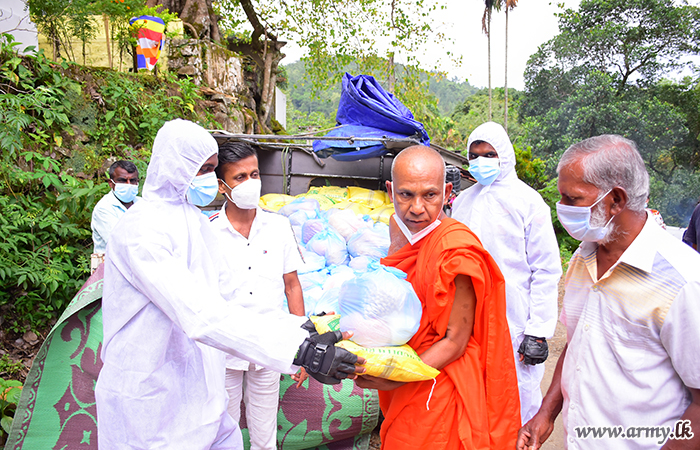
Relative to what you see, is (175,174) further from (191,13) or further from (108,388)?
(191,13)

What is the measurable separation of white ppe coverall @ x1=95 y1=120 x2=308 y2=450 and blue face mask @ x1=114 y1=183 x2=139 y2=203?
2704 millimetres

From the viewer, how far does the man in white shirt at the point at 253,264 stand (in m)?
2.37

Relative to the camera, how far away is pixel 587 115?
1516 centimetres

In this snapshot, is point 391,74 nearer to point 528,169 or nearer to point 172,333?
point 528,169

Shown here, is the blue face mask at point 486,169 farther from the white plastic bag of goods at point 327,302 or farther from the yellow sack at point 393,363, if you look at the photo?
the yellow sack at point 393,363

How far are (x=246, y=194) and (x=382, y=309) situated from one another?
1.37m

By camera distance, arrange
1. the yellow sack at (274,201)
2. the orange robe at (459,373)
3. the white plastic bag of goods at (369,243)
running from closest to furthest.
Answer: the orange robe at (459,373) < the white plastic bag of goods at (369,243) < the yellow sack at (274,201)

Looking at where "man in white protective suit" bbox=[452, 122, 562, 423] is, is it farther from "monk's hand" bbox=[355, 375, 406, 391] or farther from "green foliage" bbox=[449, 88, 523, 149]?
"green foliage" bbox=[449, 88, 523, 149]

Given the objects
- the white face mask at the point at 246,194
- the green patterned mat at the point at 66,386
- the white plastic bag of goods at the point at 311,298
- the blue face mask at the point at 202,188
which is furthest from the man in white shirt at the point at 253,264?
the white plastic bag of goods at the point at 311,298

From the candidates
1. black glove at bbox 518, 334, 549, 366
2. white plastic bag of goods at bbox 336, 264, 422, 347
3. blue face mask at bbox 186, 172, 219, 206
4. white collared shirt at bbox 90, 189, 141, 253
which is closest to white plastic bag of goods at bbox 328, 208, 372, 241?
white collared shirt at bbox 90, 189, 141, 253

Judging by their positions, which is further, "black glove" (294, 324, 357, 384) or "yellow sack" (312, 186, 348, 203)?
"yellow sack" (312, 186, 348, 203)

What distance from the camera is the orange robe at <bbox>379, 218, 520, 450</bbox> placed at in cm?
147

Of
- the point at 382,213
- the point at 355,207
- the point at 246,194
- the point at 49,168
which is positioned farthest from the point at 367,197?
the point at 246,194

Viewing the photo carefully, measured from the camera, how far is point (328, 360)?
1395 mm
